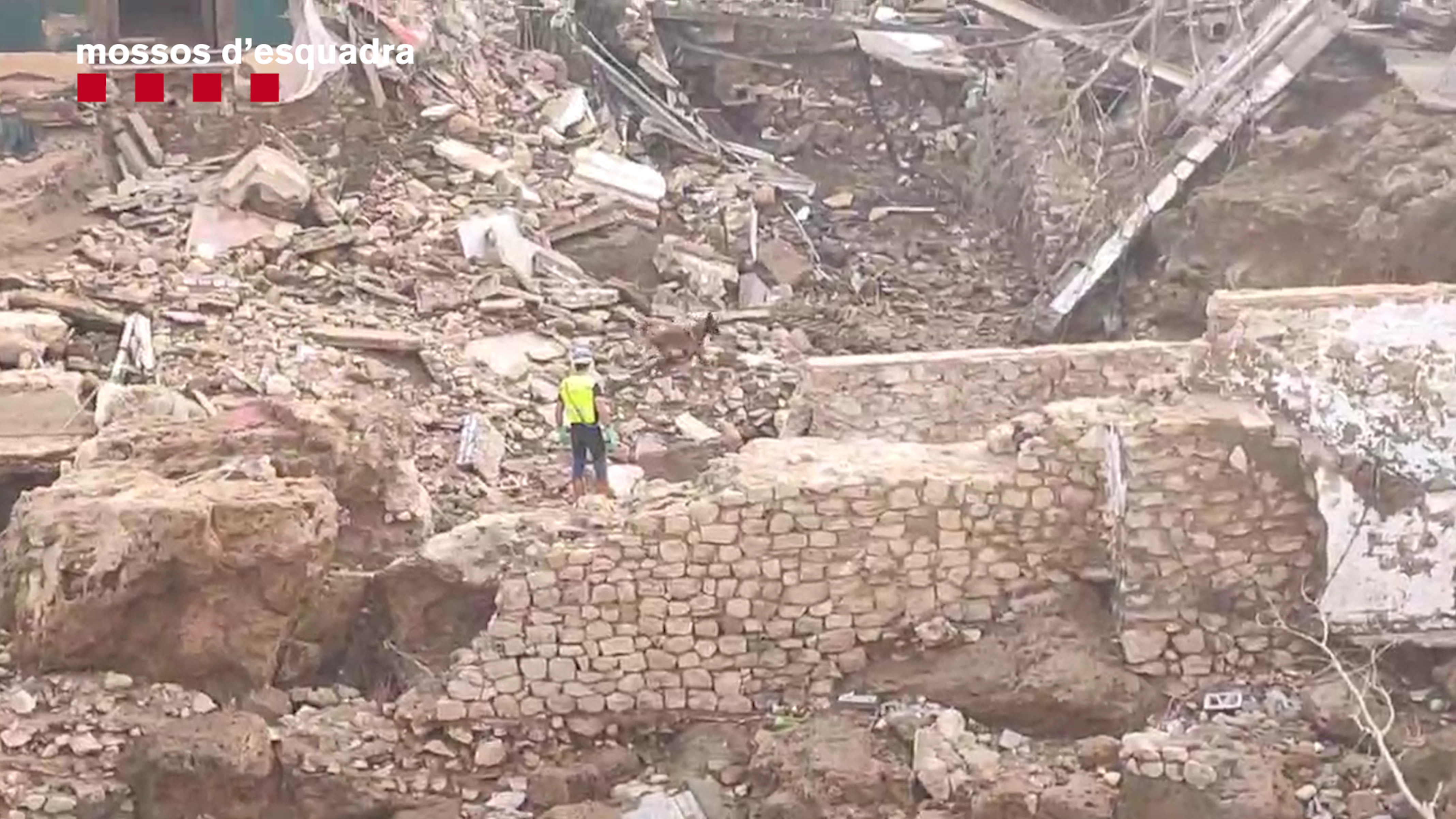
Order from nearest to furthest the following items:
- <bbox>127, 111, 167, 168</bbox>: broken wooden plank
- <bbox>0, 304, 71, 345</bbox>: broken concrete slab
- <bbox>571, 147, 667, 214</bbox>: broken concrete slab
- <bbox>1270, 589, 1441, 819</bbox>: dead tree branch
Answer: <bbox>1270, 589, 1441, 819</bbox>: dead tree branch
<bbox>0, 304, 71, 345</bbox>: broken concrete slab
<bbox>127, 111, 167, 168</bbox>: broken wooden plank
<bbox>571, 147, 667, 214</bbox>: broken concrete slab

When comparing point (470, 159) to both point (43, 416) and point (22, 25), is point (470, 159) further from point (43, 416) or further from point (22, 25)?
point (43, 416)

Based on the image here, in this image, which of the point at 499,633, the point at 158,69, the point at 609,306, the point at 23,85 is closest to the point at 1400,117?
the point at 609,306

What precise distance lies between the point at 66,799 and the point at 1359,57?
9705 millimetres

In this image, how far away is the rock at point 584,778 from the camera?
774 centimetres

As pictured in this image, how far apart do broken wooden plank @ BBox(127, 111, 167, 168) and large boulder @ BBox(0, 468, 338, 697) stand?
4.99 meters

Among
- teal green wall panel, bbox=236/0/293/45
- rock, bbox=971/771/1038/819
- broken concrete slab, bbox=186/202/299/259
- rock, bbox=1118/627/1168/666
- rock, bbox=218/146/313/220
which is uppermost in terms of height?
teal green wall panel, bbox=236/0/293/45

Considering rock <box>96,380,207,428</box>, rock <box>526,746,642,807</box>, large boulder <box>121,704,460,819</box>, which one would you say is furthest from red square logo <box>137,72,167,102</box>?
rock <box>526,746,642,807</box>

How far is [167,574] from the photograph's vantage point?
7586 mm

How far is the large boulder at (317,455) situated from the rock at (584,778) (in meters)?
1.29

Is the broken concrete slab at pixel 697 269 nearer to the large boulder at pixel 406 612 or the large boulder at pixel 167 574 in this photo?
the large boulder at pixel 406 612

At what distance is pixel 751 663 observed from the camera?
8.02 m

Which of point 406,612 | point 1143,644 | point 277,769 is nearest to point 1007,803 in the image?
point 1143,644

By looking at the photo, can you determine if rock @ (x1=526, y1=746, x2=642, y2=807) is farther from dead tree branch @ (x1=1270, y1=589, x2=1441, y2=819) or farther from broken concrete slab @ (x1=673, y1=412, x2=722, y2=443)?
broken concrete slab @ (x1=673, y1=412, x2=722, y2=443)

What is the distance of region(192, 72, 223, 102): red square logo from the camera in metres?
12.6
